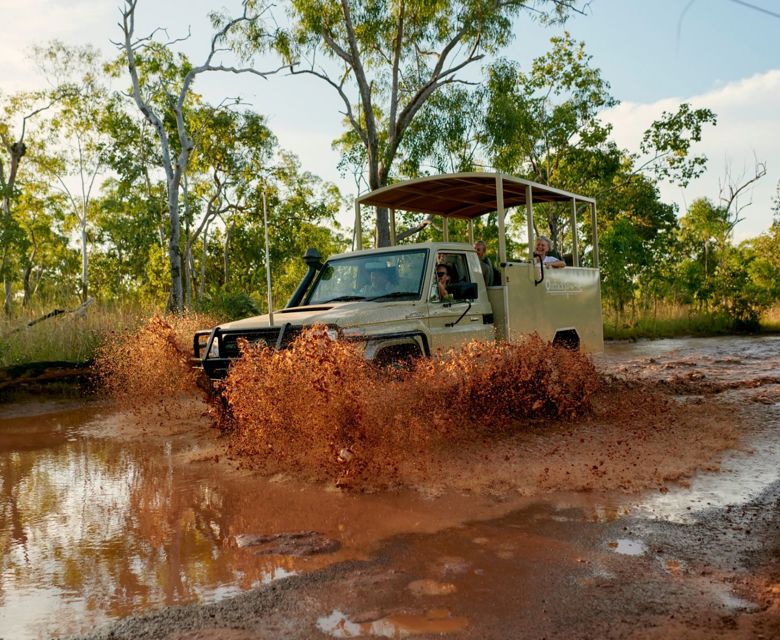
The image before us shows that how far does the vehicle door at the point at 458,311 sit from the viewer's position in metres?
7.59

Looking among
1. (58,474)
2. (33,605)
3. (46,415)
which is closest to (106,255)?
(46,415)

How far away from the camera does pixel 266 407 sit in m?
6.35

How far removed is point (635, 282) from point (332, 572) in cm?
2488

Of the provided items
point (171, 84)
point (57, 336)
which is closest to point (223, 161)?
point (171, 84)

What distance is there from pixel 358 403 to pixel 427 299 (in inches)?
74.0

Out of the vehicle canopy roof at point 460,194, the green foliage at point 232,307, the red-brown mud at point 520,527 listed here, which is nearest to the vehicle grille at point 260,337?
the red-brown mud at point 520,527

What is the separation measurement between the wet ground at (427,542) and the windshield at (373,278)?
184 centimetres

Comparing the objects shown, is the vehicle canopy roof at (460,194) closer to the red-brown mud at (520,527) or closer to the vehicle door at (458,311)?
the vehicle door at (458,311)

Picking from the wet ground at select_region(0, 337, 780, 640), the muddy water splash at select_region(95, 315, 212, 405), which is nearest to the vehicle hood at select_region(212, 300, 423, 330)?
the muddy water splash at select_region(95, 315, 212, 405)

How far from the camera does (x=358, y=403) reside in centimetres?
604

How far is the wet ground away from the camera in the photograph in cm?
342

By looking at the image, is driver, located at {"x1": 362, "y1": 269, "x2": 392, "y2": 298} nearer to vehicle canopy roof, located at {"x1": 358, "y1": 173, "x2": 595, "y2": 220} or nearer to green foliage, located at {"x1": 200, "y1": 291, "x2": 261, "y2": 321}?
vehicle canopy roof, located at {"x1": 358, "y1": 173, "x2": 595, "y2": 220}

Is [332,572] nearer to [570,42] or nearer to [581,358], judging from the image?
[581,358]

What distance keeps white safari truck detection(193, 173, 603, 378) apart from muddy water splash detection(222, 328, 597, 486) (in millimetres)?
304
